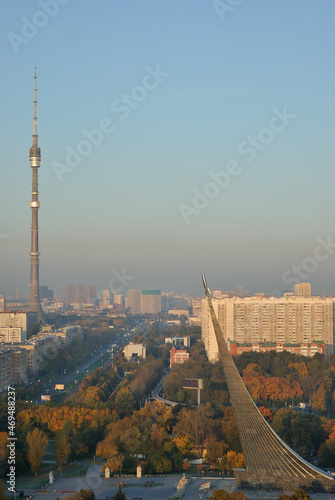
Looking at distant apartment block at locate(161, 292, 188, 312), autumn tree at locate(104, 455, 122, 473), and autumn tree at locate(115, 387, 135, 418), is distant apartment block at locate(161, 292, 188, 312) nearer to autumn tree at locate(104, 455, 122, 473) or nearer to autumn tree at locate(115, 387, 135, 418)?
autumn tree at locate(115, 387, 135, 418)

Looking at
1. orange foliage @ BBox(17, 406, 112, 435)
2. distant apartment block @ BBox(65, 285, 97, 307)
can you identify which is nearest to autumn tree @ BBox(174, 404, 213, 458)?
orange foliage @ BBox(17, 406, 112, 435)

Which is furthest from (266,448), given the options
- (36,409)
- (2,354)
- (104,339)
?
(104,339)

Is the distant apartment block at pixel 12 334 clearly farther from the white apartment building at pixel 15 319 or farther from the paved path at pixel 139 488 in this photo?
the paved path at pixel 139 488

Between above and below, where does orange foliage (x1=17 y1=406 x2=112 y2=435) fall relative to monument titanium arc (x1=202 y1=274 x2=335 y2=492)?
below

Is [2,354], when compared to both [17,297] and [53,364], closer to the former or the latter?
[53,364]

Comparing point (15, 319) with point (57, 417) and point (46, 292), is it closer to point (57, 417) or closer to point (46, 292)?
point (57, 417)

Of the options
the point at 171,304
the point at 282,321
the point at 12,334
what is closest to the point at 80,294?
the point at 171,304
